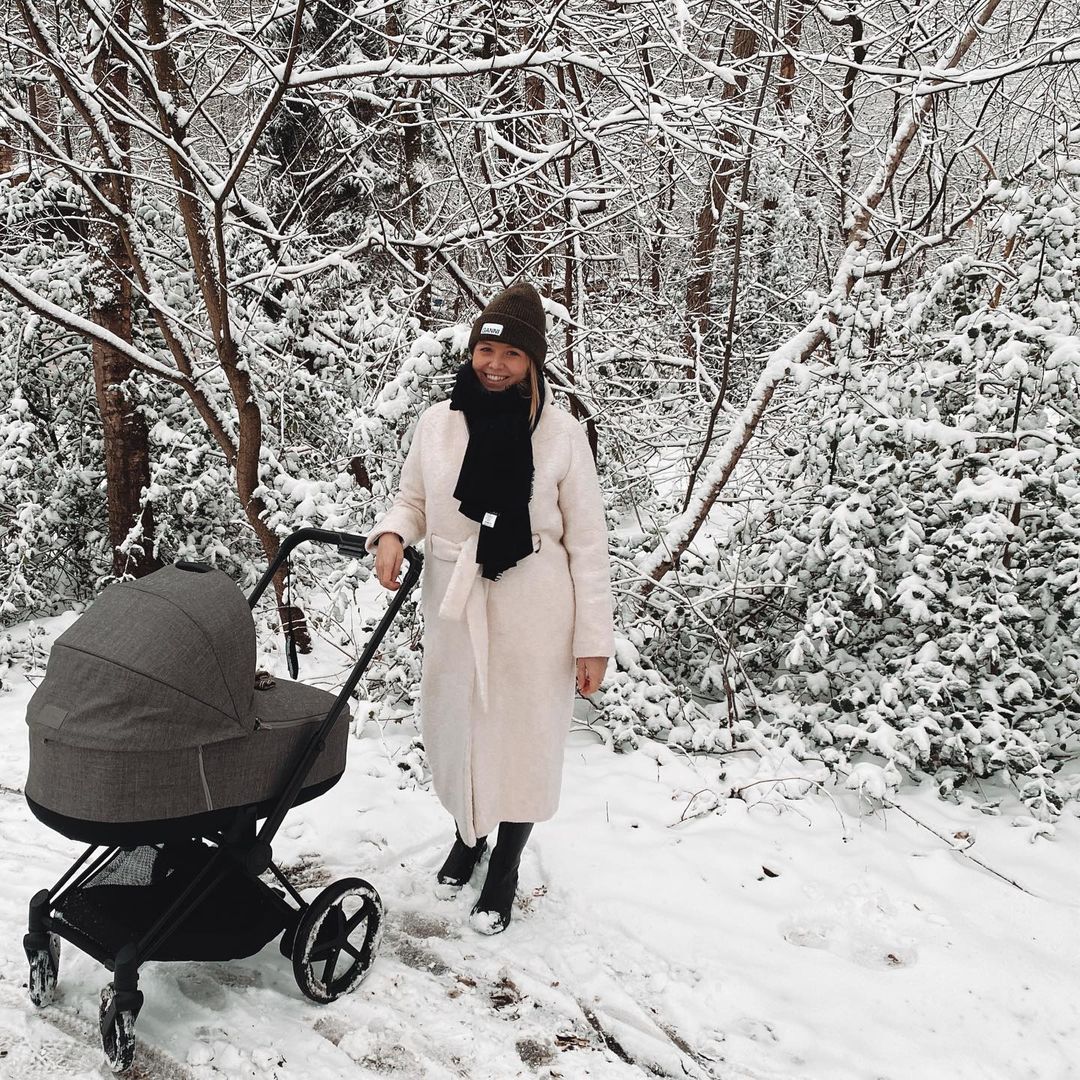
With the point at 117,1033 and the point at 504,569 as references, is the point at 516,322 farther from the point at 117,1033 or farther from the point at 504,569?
the point at 117,1033

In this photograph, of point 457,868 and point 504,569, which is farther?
point 457,868

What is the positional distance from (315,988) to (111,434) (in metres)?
5.36

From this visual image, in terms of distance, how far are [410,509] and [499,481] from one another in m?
0.44

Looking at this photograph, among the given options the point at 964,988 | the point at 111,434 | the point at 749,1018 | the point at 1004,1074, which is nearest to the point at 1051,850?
the point at 964,988

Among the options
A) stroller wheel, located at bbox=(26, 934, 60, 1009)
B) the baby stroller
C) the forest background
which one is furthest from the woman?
the forest background

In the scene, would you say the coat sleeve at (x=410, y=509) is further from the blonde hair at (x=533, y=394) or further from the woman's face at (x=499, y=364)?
the blonde hair at (x=533, y=394)

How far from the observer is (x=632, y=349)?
5.92 metres

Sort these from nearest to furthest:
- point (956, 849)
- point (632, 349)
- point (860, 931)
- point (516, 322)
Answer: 1. point (516, 322)
2. point (860, 931)
3. point (956, 849)
4. point (632, 349)

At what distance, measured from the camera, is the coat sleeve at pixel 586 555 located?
2.71m

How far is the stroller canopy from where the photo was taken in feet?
6.61

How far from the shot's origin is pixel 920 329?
14.2 feet

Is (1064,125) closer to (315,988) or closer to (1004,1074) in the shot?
(1004,1074)

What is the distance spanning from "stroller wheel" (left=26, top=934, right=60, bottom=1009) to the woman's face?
6.68 feet

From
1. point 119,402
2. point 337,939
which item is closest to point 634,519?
point 119,402
